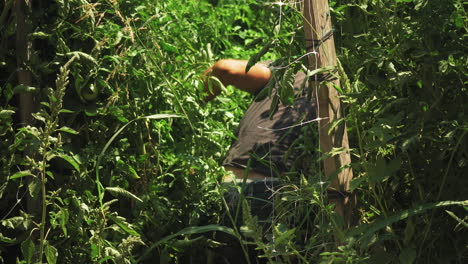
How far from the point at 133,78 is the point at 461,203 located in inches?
62.1

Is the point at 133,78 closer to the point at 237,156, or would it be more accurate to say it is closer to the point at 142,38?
the point at 142,38

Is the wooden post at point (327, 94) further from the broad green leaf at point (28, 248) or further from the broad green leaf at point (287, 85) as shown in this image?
the broad green leaf at point (28, 248)

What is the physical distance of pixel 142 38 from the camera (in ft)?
10.5

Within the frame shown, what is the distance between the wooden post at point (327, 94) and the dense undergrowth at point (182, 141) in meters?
0.05

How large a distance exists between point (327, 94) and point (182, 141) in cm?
109

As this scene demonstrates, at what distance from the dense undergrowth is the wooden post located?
0.18 feet

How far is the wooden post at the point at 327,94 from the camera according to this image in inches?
95.8

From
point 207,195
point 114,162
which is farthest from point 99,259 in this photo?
point 207,195

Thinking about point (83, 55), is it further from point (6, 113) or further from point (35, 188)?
point (35, 188)

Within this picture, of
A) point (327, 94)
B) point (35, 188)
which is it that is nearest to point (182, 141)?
point (35, 188)

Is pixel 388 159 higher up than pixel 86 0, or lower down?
lower down

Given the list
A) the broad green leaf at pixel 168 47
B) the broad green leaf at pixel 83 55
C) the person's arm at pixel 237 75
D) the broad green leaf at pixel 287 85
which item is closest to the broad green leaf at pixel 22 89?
the broad green leaf at pixel 83 55

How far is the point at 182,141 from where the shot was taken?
3424 millimetres

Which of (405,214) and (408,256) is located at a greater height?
Result: (405,214)
